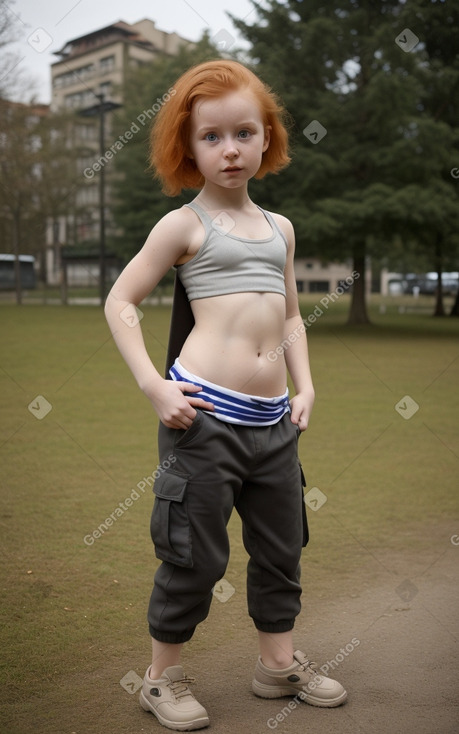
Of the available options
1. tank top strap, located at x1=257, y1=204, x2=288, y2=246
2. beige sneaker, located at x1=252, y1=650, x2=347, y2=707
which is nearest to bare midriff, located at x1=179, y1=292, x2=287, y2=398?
tank top strap, located at x1=257, y1=204, x2=288, y2=246

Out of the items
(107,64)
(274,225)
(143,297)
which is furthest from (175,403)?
(107,64)

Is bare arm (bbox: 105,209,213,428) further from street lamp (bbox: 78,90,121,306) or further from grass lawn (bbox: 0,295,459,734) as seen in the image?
street lamp (bbox: 78,90,121,306)

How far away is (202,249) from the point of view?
2.00m

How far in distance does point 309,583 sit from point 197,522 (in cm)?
124

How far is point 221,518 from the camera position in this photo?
197cm

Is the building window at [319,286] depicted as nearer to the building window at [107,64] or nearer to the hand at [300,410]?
the building window at [107,64]

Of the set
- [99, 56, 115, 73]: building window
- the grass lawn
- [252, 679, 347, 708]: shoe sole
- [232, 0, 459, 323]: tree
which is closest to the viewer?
[252, 679, 347, 708]: shoe sole

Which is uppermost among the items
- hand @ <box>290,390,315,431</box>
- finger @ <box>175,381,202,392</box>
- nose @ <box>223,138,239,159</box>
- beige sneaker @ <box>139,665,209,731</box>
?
nose @ <box>223,138,239,159</box>

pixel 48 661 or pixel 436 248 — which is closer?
pixel 48 661

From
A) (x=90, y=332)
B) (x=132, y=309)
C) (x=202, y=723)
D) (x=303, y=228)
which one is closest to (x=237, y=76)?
(x=132, y=309)

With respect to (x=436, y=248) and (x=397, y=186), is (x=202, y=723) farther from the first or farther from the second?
(x=436, y=248)

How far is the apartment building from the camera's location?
28828 mm

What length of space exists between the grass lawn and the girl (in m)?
0.42

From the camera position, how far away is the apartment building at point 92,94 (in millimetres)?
28828
